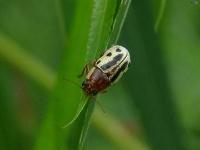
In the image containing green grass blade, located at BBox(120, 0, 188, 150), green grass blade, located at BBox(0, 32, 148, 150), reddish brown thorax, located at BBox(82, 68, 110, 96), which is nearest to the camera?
green grass blade, located at BBox(120, 0, 188, 150)

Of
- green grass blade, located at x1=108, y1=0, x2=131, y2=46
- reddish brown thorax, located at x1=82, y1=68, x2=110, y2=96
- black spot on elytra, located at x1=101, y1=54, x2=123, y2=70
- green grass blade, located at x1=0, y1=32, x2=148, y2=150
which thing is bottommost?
green grass blade, located at x1=0, y1=32, x2=148, y2=150

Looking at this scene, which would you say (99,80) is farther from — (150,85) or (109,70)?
(150,85)

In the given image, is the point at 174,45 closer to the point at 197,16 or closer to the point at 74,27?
the point at 197,16

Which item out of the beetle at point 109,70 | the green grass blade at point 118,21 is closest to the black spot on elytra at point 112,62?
the beetle at point 109,70

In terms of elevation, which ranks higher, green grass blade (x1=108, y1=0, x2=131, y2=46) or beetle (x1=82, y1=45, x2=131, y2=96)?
green grass blade (x1=108, y1=0, x2=131, y2=46)

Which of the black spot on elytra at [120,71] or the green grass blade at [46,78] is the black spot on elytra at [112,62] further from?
the green grass blade at [46,78]

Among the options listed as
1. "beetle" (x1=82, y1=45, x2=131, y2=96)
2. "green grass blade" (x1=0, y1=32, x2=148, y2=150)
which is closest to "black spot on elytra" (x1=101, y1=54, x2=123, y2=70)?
"beetle" (x1=82, y1=45, x2=131, y2=96)

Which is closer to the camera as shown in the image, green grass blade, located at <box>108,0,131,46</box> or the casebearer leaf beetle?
green grass blade, located at <box>108,0,131,46</box>

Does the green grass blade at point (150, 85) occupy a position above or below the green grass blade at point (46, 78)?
above

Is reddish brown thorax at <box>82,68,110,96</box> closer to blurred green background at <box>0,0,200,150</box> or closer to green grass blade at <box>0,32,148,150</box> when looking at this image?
blurred green background at <box>0,0,200,150</box>

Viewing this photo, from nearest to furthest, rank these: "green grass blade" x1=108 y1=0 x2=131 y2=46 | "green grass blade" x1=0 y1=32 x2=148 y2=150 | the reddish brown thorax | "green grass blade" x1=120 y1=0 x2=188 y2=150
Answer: "green grass blade" x1=108 y1=0 x2=131 y2=46 < "green grass blade" x1=120 y1=0 x2=188 y2=150 < the reddish brown thorax < "green grass blade" x1=0 y1=32 x2=148 y2=150
